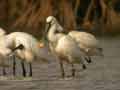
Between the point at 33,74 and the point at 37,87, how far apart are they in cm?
179

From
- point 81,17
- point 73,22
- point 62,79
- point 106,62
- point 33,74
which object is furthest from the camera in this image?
point 81,17

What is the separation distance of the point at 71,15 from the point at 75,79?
9743 millimetres

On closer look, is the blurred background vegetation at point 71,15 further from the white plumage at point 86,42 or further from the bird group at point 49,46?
the bird group at point 49,46

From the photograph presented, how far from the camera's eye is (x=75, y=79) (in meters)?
9.70

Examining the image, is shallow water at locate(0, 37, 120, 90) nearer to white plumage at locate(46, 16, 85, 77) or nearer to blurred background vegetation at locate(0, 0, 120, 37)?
white plumage at locate(46, 16, 85, 77)

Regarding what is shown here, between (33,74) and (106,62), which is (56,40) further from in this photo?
(106,62)

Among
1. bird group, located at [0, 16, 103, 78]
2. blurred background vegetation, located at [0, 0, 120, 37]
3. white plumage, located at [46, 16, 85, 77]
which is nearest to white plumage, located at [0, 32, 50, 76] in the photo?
bird group, located at [0, 16, 103, 78]

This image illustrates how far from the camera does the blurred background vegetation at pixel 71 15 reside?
1938 centimetres

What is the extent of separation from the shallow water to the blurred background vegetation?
262 inches

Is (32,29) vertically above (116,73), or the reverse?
(32,29)

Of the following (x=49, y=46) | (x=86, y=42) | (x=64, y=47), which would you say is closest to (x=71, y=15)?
(x=86, y=42)

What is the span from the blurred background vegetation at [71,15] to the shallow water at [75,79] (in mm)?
6654

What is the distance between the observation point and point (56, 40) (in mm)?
9938

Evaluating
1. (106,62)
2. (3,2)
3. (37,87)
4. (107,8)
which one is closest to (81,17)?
(107,8)
